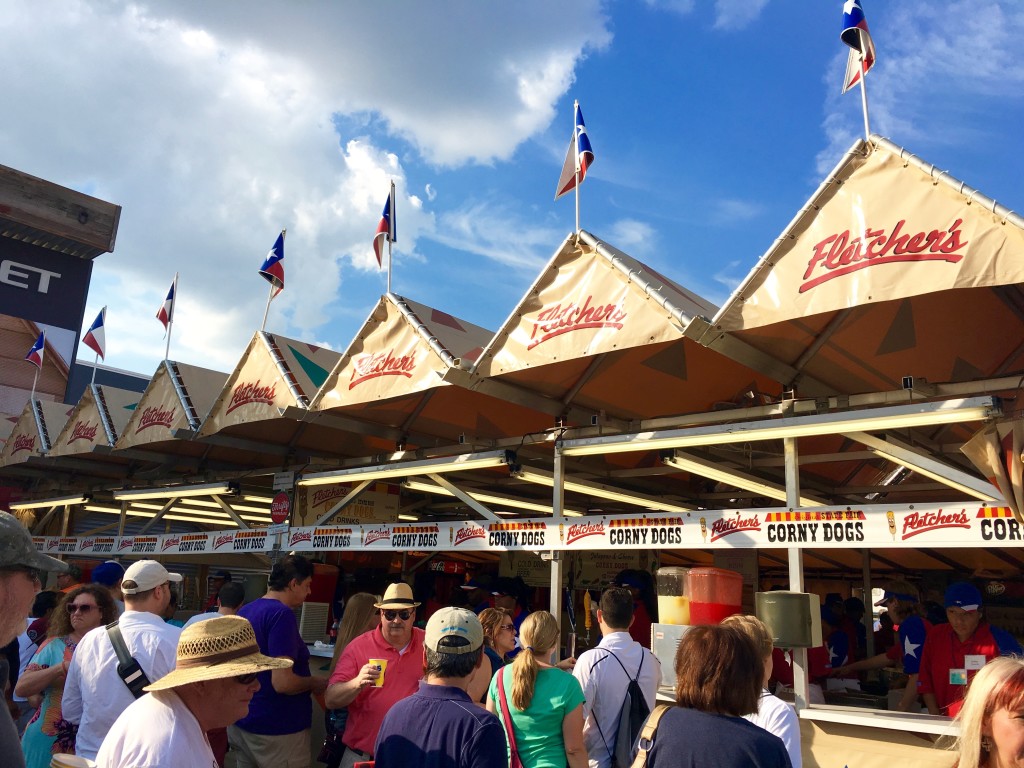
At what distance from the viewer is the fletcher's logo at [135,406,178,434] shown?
385 inches

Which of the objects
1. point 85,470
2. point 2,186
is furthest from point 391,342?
point 2,186

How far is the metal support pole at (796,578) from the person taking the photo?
497 cm

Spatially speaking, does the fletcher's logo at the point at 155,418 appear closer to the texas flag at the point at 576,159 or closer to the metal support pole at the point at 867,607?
the texas flag at the point at 576,159

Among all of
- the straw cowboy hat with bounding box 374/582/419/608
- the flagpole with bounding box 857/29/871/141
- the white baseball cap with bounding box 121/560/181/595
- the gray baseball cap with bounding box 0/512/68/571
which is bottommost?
the straw cowboy hat with bounding box 374/582/419/608

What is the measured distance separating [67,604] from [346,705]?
1899mm

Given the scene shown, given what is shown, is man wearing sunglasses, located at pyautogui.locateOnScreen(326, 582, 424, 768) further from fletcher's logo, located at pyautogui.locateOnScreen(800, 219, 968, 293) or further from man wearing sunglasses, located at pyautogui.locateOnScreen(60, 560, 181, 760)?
fletcher's logo, located at pyautogui.locateOnScreen(800, 219, 968, 293)

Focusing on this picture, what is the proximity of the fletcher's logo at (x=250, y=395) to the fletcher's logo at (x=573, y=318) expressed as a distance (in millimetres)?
3634

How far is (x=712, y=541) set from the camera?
216 inches

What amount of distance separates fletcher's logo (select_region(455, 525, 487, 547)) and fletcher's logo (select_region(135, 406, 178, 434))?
4616 mm

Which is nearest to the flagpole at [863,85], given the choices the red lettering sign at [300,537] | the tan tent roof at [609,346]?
the tan tent roof at [609,346]

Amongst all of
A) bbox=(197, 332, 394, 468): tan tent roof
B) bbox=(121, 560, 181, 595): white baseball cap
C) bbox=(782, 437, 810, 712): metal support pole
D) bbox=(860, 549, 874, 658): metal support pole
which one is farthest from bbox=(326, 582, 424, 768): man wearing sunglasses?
bbox=(860, 549, 874, 658): metal support pole

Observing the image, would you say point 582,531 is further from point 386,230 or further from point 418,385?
point 386,230

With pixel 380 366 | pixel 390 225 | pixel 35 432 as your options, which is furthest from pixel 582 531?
pixel 35 432

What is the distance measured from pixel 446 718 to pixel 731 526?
3209 millimetres
